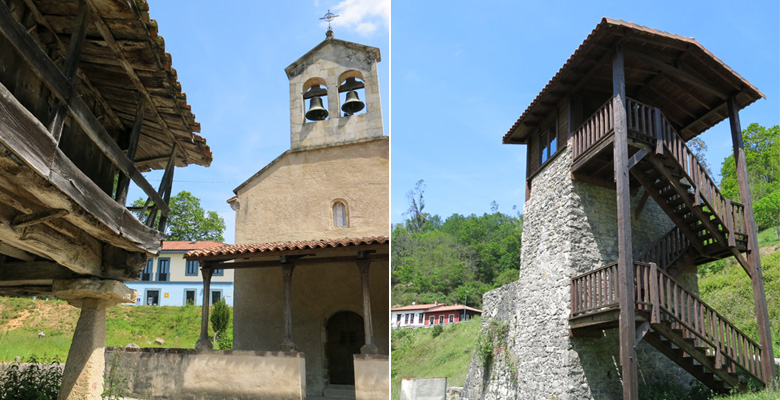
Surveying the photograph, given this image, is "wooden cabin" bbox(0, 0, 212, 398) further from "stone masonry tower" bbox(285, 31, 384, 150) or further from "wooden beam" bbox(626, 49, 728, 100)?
"wooden beam" bbox(626, 49, 728, 100)

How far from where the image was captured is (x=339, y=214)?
14852 mm

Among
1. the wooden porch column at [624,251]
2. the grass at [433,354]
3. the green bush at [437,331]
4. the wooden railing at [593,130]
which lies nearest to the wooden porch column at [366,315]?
the wooden porch column at [624,251]

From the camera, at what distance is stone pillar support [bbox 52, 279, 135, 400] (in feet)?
25.4

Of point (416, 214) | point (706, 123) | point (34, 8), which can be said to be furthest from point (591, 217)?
point (416, 214)

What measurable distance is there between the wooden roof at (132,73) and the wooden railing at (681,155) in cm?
800

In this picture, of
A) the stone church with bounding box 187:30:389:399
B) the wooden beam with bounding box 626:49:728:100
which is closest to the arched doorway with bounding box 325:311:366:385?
the stone church with bounding box 187:30:389:399

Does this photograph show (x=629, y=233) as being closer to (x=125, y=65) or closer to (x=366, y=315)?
(x=366, y=315)

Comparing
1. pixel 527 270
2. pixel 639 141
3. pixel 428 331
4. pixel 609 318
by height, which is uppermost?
pixel 639 141

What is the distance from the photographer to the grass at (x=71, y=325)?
2090 centimetres

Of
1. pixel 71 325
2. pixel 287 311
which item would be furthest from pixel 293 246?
pixel 71 325

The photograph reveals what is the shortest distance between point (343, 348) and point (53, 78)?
1003 centimetres

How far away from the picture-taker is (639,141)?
11289 mm

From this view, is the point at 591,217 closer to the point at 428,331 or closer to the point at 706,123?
the point at 706,123

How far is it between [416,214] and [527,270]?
52331mm
